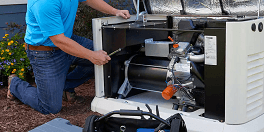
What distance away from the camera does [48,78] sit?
2758mm

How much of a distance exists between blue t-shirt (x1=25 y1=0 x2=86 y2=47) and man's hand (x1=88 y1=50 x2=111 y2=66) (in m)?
0.30

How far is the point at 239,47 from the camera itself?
2.04 m

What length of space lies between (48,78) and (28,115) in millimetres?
417

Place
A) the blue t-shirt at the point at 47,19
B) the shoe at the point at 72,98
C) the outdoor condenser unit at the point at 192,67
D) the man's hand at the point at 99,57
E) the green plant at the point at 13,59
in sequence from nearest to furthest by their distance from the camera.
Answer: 1. the outdoor condenser unit at the point at 192,67
2. the blue t-shirt at the point at 47,19
3. the man's hand at the point at 99,57
4. the shoe at the point at 72,98
5. the green plant at the point at 13,59

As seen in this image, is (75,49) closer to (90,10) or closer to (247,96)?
(247,96)

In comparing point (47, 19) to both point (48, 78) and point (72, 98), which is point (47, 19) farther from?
point (72, 98)

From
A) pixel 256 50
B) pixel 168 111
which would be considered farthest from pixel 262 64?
pixel 168 111

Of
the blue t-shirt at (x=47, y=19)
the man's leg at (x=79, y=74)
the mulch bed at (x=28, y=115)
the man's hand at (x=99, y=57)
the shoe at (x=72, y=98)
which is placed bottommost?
the mulch bed at (x=28, y=115)

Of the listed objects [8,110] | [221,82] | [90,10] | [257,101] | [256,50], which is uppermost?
[90,10]

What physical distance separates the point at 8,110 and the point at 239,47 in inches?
83.1

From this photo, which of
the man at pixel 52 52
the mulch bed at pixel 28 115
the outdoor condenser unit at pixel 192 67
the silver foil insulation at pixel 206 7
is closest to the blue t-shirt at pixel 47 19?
the man at pixel 52 52

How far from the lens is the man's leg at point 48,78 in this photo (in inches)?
109

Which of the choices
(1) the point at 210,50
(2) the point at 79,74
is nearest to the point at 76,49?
(2) the point at 79,74

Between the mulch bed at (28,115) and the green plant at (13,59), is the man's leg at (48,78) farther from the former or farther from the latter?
the green plant at (13,59)
